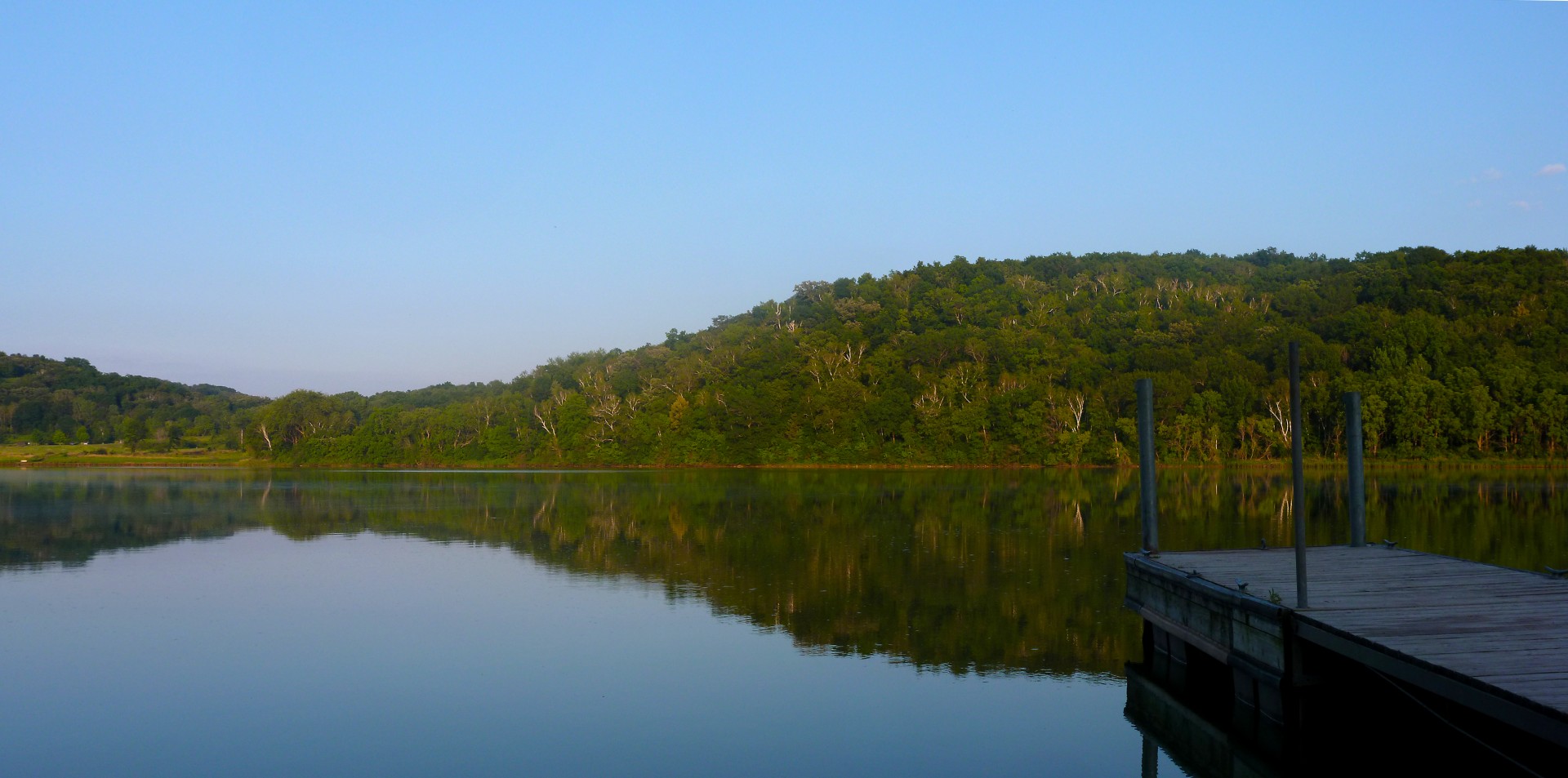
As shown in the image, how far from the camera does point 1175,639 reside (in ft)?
41.0

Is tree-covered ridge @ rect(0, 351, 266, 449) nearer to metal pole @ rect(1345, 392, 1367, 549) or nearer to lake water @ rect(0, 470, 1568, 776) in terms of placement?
lake water @ rect(0, 470, 1568, 776)

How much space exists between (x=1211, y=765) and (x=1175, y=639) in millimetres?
3194

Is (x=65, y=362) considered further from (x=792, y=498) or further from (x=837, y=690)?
(x=837, y=690)

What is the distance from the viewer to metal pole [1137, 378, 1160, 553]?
46.2ft

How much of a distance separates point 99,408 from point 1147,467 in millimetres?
124084

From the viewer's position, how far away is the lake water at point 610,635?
9.95 metres

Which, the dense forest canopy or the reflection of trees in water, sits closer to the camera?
the reflection of trees in water

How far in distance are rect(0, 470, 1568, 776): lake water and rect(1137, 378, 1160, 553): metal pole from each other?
138 cm

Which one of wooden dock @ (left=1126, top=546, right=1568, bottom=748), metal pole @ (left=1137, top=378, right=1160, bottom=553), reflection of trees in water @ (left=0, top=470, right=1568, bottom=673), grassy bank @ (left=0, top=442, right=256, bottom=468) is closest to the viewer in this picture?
wooden dock @ (left=1126, top=546, right=1568, bottom=748)

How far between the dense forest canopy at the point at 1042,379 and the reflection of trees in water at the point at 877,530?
11.4 m

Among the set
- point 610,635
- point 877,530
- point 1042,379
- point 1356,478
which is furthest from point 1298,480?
point 1042,379

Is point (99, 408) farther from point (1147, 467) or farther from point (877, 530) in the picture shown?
point (1147, 467)

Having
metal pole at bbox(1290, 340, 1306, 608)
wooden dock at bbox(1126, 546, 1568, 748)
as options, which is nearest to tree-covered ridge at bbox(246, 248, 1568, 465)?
wooden dock at bbox(1126, 546, 1568, 748)

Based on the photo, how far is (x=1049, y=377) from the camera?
239 ft
